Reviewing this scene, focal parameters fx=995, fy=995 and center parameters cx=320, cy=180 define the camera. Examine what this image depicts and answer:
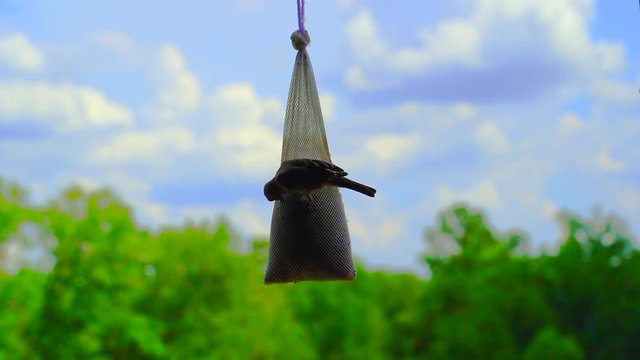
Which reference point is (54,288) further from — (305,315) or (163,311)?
(305,315)

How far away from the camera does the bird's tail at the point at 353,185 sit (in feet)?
8.11

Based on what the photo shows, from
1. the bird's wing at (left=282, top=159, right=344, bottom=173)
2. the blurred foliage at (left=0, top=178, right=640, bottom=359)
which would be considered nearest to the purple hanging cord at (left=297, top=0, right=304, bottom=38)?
the bird's wing at (left=282, top=159, right=344, bottom=173)

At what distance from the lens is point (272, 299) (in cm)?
2509

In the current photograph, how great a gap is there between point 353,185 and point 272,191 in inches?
8.1

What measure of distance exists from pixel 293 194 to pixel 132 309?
65.7ft

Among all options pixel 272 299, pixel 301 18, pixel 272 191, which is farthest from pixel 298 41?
pixel 272 299

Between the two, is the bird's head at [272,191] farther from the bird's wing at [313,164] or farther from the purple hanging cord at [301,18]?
the purple hanging cord at [301,18]

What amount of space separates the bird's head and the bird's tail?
14 centimetres

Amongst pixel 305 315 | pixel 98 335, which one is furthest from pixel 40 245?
pixel 305 315

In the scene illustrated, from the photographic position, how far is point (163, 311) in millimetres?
22359

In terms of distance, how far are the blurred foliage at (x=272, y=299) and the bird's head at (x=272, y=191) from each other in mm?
15510

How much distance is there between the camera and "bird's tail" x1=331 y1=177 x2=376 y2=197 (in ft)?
8.11

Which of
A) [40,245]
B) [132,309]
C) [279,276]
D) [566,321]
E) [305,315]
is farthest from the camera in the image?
[305,315]

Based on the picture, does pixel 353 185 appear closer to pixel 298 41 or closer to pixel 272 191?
pixel 272 191
